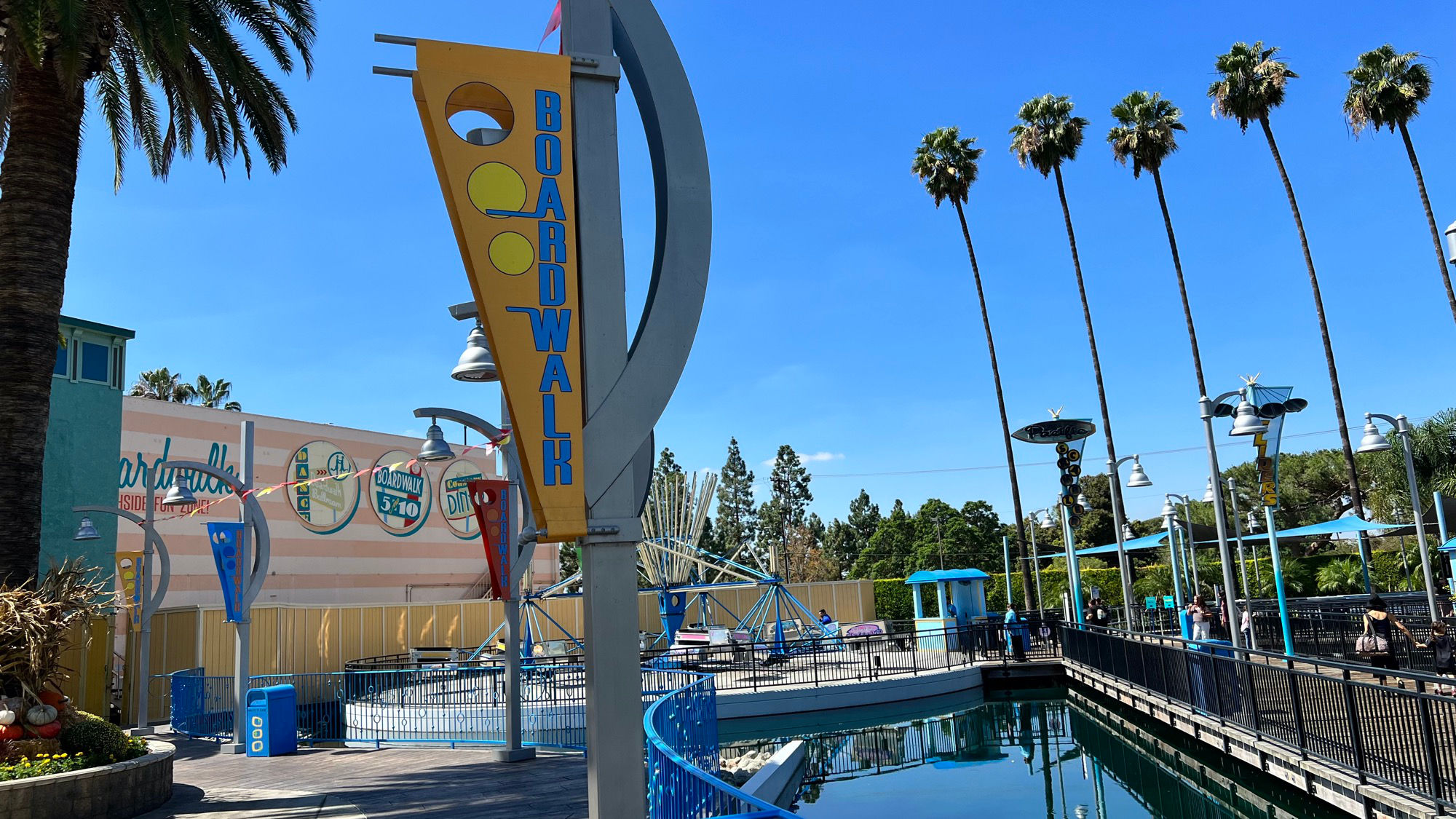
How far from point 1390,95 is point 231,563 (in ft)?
128

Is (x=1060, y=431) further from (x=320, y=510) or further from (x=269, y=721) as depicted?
(x=320, y=510)

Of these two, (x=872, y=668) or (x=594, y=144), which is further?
(x=872, y=668)

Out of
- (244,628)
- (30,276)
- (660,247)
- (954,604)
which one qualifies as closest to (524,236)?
(660,247)

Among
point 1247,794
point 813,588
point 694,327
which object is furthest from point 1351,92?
point 694,327

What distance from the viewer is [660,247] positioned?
5809mm

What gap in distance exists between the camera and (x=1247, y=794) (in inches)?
542

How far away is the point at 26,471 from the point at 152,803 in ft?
15.7

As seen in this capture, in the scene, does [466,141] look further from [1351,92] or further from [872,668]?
[1351,92]

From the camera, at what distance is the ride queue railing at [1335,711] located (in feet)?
29.3

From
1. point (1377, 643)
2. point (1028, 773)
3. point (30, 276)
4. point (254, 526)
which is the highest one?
point (30, 276)

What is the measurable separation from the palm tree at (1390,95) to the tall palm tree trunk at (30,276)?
38.9 metres

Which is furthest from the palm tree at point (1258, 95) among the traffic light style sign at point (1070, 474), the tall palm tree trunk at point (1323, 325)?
the traffic light style sign at point (1070, 474)

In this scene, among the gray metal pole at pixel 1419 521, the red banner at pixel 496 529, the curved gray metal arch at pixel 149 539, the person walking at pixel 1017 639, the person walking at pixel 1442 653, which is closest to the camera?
the red banner at pixel 496 529

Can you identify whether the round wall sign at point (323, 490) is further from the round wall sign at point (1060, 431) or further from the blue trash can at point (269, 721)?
the round wall sign at point (1060, 431)
